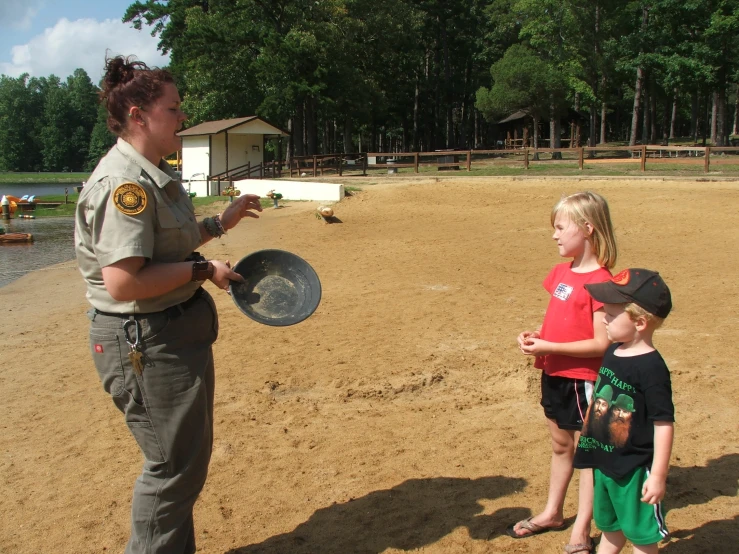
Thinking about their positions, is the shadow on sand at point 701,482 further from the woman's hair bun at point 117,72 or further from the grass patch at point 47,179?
the grass patch at point 47,179

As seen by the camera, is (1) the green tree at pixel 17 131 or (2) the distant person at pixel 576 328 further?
(1) the green tree at pixel 17 131

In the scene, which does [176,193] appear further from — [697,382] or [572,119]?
[572,119]

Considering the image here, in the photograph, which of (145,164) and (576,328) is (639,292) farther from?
(145,164)

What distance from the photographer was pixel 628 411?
2459mm

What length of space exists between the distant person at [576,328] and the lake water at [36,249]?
466 inches

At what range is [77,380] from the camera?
19.4 feet

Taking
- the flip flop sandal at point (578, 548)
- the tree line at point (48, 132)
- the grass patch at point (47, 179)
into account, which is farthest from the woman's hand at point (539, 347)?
the tree line at point (48, 132)

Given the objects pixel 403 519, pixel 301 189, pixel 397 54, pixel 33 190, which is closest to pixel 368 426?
pixel 403 519

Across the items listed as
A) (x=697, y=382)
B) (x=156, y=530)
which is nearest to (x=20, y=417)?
Answer: (x=156, y=530)

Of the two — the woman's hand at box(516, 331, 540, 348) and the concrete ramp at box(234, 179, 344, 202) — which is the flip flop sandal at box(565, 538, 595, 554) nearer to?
the woman's hand at box(516, 331, 540, 348)

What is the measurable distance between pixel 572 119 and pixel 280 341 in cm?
4715

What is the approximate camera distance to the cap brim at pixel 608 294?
98.1 inches

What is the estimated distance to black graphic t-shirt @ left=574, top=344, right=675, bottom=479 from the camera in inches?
93.9

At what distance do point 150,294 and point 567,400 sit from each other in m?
1.81
